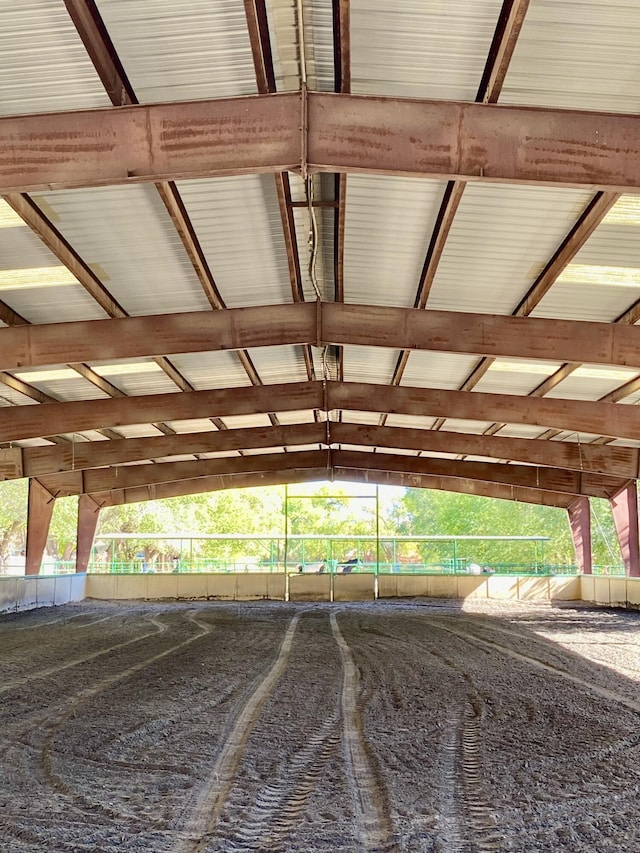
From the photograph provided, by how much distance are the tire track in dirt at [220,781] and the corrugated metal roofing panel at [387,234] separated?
23.7 feet

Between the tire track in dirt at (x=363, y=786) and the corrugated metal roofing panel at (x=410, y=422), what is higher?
the corrugated metal roofing panel at (x=410, y=422)

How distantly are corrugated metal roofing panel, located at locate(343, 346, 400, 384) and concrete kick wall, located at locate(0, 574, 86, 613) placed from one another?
48.9ft

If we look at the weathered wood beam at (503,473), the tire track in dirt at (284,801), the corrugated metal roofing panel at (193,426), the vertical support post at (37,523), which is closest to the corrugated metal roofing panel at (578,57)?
the tire track in dirt at (284,801)

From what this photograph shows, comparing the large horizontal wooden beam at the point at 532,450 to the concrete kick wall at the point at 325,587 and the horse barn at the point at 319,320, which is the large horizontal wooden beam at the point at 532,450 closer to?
the horse barn at the point at 319,320

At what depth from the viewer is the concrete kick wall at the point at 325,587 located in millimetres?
38250

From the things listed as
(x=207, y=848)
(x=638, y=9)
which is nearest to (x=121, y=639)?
(x=207, y=848)

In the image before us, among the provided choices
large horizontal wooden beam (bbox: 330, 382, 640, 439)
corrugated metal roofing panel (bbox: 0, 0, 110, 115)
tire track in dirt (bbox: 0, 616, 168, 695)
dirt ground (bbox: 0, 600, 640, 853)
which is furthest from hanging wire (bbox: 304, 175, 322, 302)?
large horizontal wooden beam (bbox: 330, 382, 640, 439)

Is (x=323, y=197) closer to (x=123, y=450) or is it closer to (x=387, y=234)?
(x=387, y=234)

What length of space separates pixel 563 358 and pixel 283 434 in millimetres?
16835

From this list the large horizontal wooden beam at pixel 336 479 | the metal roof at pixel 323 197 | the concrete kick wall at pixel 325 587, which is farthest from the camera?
the large horizontal wooden beam at pixel 336 479

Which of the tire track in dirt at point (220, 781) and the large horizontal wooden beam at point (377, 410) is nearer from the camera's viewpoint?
the tire track in dirt at point (220, 781)

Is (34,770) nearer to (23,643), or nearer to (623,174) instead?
(623,174)

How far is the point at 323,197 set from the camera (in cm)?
1263

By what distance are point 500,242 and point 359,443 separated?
18678mm
